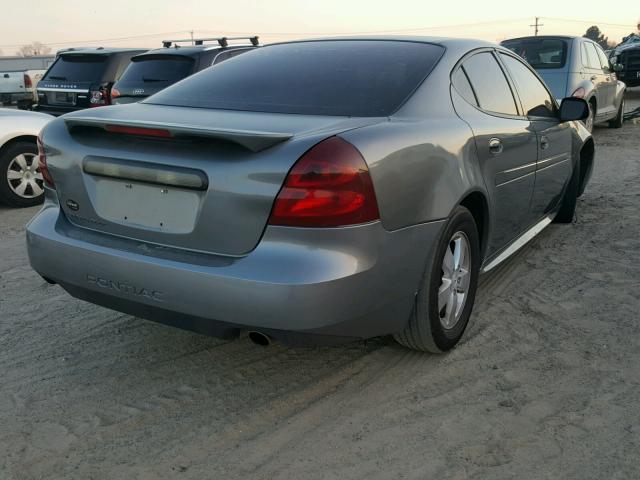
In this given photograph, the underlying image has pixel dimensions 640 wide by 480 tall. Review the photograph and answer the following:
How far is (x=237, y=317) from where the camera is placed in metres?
2.38

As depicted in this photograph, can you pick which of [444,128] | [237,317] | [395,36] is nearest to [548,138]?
[395,36]

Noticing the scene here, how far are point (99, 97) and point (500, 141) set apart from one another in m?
6.87

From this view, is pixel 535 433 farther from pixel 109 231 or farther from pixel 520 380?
pixel 109 231

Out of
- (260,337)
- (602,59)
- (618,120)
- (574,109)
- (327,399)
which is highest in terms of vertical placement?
(574,109)

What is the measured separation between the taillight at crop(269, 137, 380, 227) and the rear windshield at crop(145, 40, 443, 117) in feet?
1.69

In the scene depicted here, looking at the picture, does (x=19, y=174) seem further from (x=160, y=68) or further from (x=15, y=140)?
(x=160, y=68)

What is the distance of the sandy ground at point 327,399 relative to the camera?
238 cm

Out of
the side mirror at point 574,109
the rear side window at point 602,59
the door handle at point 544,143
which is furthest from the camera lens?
the rear side window at point 602,59

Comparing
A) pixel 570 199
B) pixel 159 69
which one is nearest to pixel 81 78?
pixel 159 69

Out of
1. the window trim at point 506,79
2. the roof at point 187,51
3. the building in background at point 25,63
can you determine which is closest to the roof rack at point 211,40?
the roof at point 187,51

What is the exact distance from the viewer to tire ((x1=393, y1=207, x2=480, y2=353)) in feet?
9.32

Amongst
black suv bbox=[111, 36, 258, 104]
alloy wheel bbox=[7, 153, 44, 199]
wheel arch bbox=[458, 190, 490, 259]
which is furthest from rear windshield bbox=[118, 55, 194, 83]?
wheel arch bbox=[458, 190, 490, 259]

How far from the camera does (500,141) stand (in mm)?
3438

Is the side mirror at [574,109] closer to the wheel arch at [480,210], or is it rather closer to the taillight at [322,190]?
the wheel arch at [480,210]
